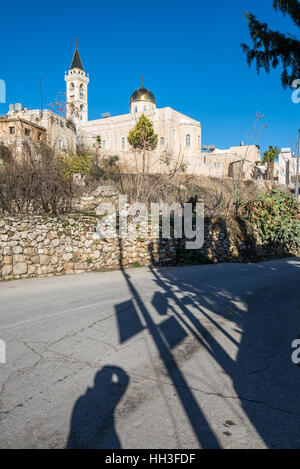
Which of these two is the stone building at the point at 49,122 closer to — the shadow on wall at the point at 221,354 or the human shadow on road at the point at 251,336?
the human shadow on road at the point at 251,336

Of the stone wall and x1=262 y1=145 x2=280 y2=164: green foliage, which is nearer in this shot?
the stone wall

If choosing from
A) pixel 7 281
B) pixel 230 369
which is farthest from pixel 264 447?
pixel 7 281

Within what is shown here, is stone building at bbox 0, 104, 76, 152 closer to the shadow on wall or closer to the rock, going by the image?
the rock

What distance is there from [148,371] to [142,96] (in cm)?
6848

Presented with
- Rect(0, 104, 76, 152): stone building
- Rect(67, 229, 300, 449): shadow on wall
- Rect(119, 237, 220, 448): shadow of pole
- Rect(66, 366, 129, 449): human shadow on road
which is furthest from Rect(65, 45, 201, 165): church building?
Rect(66, 366, 129, 449): human shadow on road

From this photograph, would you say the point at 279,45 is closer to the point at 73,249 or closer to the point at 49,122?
the point at 73,249

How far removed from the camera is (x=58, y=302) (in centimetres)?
613

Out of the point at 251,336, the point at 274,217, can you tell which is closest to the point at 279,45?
the point at 251,336

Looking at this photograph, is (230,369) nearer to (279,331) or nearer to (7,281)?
(279,331)

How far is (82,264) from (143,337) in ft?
18.8

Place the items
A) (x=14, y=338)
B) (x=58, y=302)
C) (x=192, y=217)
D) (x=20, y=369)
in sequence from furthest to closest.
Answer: (x=192, y=217) < (x=58, y=302) < (x=14, y=338) < (x=20, y=369)

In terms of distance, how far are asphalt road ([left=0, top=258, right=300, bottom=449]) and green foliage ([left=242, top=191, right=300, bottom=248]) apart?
29.9 ft

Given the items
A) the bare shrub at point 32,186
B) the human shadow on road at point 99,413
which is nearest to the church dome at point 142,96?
the bare shrub at point 32,186

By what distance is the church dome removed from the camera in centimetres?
6456
